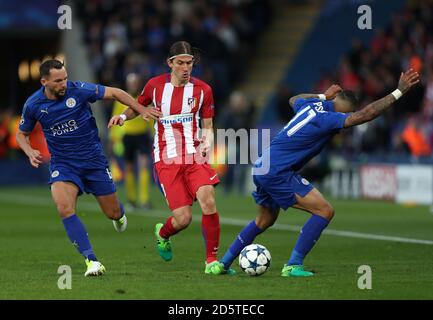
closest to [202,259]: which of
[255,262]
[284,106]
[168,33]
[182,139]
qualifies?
[182,139]

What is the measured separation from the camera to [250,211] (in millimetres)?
21484

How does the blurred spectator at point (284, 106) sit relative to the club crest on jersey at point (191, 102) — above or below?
above

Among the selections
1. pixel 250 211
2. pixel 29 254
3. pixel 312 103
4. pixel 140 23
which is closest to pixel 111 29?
pixel 140 23

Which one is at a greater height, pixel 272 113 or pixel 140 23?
pixel 140 23

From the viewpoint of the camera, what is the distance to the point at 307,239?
11516 mm

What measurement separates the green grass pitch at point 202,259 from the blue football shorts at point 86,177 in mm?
844

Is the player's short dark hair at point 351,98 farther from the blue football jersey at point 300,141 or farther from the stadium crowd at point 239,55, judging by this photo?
the stadium crowd at point 239,55

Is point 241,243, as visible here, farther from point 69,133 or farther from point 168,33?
point 168,33

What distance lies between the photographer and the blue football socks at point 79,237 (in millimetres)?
11641

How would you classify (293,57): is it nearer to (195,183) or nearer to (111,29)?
(111,29)

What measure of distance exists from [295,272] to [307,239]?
0.37 metres

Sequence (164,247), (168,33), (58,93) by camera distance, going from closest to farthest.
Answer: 1. (58,93)
2. (164,247)
3. (168,33)

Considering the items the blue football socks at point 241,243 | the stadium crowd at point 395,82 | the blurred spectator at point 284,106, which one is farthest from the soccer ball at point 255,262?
the blurred spectator at point 284,106
